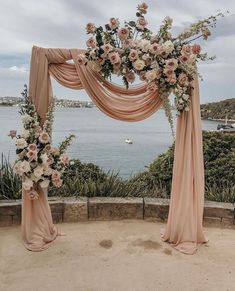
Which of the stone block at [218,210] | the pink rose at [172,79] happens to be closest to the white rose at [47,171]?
the pink rose at [172,79]

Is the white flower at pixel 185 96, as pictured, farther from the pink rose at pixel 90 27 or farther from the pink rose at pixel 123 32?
the pink rose at pixel 90 27

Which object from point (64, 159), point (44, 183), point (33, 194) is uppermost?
point (64, 159)

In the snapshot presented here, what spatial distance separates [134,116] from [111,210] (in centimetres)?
128

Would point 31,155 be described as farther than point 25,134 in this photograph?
No

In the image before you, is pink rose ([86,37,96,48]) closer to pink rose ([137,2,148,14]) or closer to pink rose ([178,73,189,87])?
pink rose ([137,2,148,14])

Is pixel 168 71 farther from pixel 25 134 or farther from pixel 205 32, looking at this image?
pixel 25 134

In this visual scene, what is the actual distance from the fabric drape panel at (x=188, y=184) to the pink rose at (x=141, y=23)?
2.62ft

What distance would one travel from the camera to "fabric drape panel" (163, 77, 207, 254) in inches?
139

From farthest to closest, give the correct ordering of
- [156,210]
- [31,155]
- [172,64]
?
[156,210], [31,155], [172,64]

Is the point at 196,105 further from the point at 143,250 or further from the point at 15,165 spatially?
the point at 15,165

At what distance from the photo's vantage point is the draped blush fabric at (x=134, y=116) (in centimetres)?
353

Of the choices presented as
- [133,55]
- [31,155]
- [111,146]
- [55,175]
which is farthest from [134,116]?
[111,146]

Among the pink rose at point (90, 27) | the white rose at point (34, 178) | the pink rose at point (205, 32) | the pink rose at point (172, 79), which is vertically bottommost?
the white rose at point (34, 178)

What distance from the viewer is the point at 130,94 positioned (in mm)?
3629
